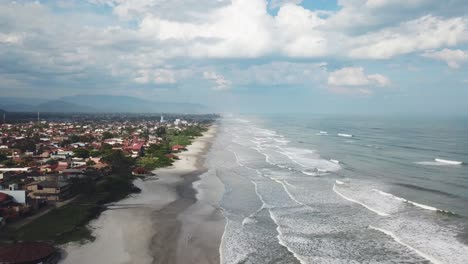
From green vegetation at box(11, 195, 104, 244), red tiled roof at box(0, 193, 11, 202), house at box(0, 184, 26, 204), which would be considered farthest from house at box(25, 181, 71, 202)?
red tiled roof at box(0, 193, 11, 202)

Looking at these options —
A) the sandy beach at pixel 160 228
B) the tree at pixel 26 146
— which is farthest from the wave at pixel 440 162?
the tree at pixel 26 146

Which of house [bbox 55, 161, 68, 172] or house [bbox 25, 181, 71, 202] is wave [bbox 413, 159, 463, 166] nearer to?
house [bbox 25, 181, 71, 202]

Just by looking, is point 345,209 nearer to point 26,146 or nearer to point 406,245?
point 406,245

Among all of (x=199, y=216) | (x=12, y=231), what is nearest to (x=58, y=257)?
(x=12, y=231)

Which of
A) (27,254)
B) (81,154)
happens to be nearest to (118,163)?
(81,154)

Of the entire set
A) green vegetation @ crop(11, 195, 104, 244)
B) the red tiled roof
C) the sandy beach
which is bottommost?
the sandy beach

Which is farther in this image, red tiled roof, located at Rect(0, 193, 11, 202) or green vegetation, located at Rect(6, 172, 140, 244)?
red tiled roof, located at Rect(0, 193, 11, 202)
